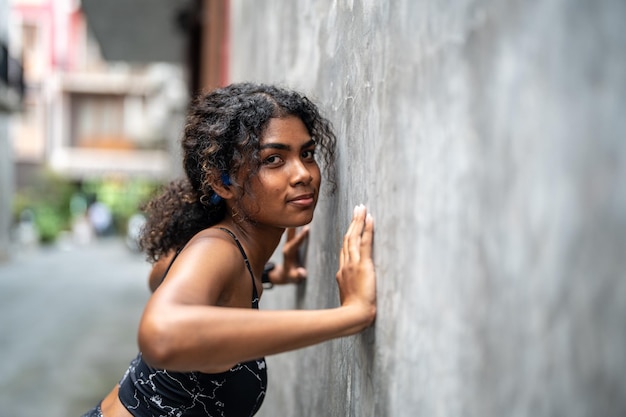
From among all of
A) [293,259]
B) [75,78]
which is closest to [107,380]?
[293,259]

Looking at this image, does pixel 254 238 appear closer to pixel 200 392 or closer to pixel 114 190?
pixel 200 392

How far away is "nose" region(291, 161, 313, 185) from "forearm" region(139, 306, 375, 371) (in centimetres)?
43

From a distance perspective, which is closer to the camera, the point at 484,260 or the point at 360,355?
the point at 484,260

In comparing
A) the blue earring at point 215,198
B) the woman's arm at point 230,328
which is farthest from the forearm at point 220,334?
the blue earring at point 215,198

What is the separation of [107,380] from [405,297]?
20.8 feet

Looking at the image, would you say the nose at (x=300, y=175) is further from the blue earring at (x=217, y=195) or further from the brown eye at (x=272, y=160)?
the blue earring at (x=217, y=195)

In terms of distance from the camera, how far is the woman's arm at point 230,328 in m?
1.47

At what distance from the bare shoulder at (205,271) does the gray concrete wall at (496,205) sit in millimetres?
358

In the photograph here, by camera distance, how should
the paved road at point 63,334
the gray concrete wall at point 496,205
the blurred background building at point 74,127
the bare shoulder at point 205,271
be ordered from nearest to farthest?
the gray concrete wall at point 496,205
the bare shoulder at point 205,271
the paved road at point 63,334
the blurred background building at point 74,127

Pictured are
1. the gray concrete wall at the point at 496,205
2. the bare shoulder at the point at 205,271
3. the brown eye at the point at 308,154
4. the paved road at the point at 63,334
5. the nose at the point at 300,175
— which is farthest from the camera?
the paved road at the point at 63,334

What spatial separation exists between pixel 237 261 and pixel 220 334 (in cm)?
35

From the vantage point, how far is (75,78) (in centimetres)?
3688

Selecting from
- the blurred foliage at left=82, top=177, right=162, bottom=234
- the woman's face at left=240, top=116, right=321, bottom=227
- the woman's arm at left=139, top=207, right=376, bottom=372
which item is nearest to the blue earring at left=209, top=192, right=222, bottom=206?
the woman's face at left=240, top=116, right=321, bottom=227

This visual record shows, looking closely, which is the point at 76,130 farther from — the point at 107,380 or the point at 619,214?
the point at 619,214
